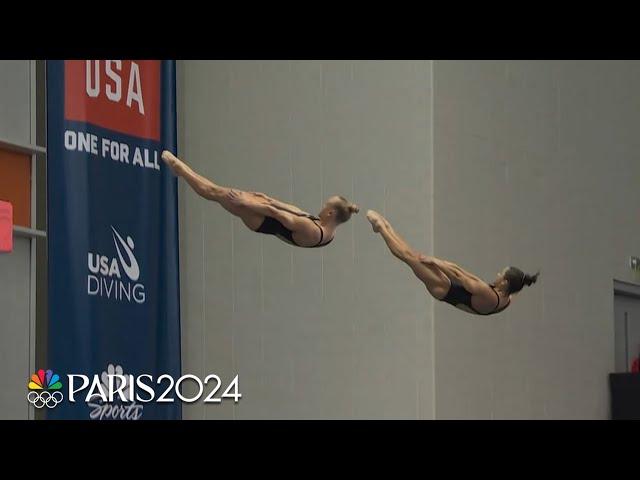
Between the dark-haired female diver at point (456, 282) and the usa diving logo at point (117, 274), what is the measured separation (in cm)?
220

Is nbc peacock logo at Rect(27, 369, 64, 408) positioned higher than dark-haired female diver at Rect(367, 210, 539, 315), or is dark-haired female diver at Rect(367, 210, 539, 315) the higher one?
dark-haired female diver at Rect(367, 210, 539, 315)

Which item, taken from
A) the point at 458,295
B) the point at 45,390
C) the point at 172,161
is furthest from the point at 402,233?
the point at 172,161

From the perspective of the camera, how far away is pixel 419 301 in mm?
7773

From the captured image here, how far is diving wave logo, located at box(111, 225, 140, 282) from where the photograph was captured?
7.94 metres

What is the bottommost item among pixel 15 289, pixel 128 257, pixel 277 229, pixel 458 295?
pixel 458 295

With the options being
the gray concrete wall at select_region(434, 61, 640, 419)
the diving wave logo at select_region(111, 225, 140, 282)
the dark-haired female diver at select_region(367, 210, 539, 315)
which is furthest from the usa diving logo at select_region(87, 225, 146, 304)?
the dark-haired female diver at select_region(367, 210, 539, 315)

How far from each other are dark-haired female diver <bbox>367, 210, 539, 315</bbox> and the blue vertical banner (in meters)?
2.23

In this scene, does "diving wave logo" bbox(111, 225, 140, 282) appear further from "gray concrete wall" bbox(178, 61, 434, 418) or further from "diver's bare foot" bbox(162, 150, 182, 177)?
"diver's bare foot" bbox(162, 150, 182, 177)

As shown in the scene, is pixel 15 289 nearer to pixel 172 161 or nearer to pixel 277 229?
pixel 277 229

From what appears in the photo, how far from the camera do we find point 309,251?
26.9 ft

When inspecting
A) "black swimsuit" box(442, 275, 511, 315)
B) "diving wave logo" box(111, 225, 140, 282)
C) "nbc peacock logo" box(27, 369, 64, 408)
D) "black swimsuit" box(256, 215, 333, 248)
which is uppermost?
"diving wave logo" box(111, 225, 140, 282)

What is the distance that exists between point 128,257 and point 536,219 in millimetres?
2810

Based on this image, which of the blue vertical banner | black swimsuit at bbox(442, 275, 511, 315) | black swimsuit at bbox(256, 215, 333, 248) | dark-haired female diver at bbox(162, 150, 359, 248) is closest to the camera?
dark-haired female diver at bbox(162, 150, 359, 248)
